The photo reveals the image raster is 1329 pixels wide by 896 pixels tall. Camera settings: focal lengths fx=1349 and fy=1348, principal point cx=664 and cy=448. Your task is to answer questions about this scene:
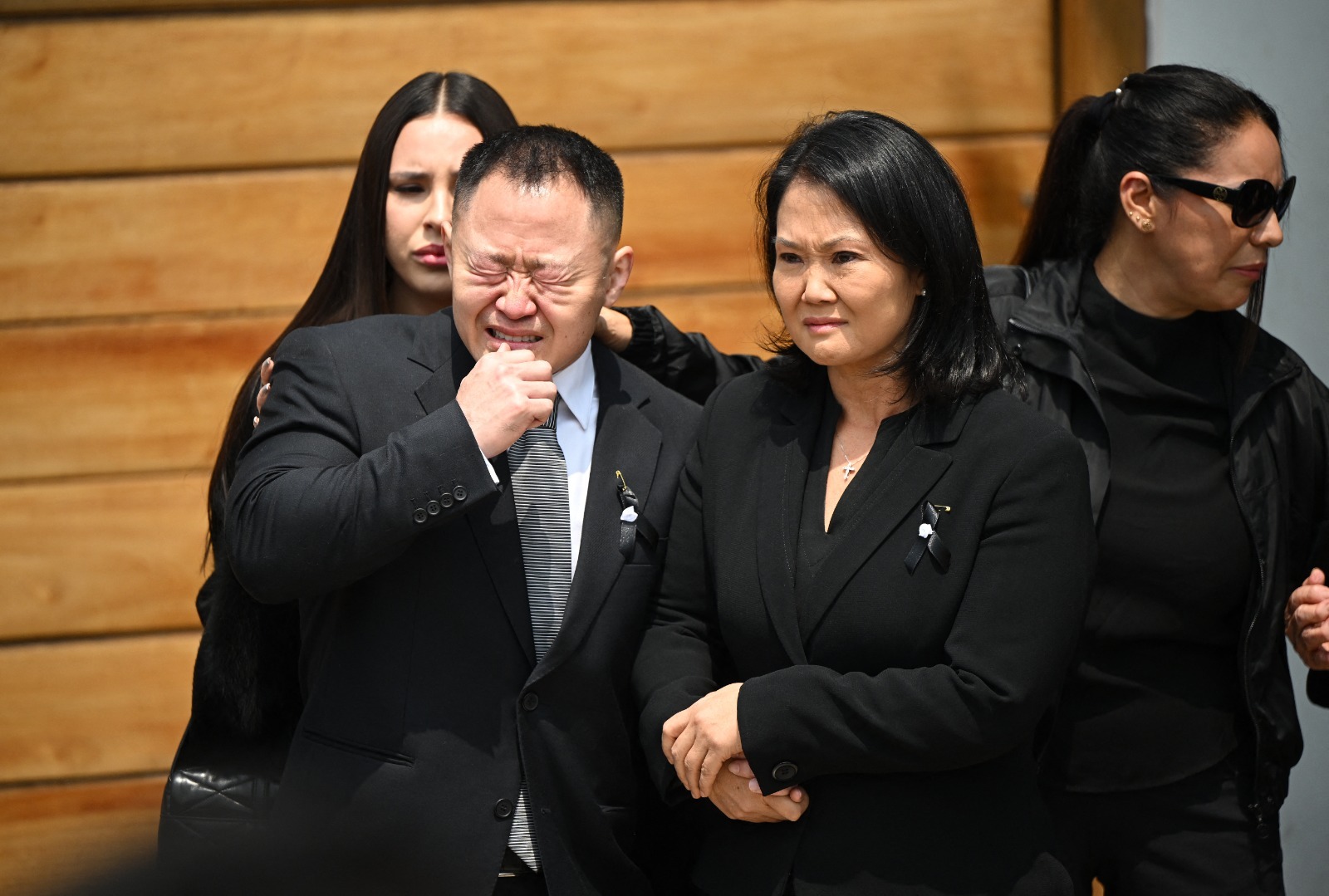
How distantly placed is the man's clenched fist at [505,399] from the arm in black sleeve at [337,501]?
0.02 metres

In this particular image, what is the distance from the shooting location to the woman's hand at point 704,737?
1994 mm

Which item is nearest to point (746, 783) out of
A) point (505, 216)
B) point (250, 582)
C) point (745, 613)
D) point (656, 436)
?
point (745, 613)

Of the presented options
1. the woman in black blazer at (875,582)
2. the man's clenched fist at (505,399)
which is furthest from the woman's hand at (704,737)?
the man's clenched fist at (505,399)

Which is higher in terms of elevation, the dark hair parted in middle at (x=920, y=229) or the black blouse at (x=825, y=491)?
the dark hair parted in middle at (x=920, y=229)

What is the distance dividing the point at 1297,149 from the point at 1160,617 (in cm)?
166

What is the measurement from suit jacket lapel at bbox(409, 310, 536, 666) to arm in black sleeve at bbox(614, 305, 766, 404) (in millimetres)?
572

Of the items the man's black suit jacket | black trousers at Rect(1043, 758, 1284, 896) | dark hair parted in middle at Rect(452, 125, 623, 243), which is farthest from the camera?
black trousers at Rect(1043, 758, 1284, 896)

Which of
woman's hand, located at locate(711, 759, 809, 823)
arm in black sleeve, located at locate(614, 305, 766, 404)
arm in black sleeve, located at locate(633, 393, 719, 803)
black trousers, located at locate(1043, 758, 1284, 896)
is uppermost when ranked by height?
arm in black sleeve, located at locate(614, 305, 766, 404)

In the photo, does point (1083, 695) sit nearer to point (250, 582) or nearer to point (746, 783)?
point (746, 783)

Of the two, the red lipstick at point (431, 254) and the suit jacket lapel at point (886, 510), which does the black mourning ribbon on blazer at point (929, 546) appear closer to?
the suit jacket lapel at point (886, 510)

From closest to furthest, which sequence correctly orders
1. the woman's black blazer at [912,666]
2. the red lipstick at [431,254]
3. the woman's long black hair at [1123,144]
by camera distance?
the woman's black blazer at [912,666] < the woman's long black hair at [1123,144] < the red lipstick at [431,254]

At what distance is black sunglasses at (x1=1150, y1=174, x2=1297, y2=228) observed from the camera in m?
2.53

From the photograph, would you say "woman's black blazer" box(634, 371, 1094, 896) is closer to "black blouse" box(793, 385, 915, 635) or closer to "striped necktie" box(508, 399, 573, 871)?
"black blouse" box(793, 385, 915, 635)

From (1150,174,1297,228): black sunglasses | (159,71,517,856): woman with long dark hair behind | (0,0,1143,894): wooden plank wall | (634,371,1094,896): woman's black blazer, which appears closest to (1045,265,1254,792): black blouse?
(1150,174,1297,228): black sunglasses
